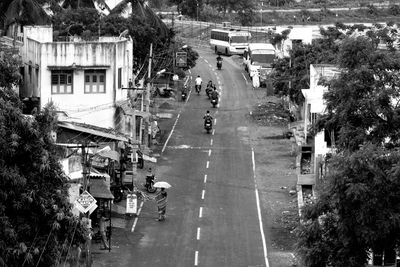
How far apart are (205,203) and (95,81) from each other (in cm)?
932

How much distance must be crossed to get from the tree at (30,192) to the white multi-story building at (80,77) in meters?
22.6

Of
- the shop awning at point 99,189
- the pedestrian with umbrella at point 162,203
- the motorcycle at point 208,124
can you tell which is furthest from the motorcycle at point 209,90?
the shop awning at point 99,189

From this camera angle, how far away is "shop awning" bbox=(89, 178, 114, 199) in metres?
43.6

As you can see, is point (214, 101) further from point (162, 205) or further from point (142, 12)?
point (162, 205)

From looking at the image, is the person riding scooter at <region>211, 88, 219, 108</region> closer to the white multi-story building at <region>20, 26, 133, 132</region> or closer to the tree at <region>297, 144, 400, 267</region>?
the white multi-story building at <region>20, 26, 133, 132</region>

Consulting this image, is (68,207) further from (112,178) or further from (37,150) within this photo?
(112,178)

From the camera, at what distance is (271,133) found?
65625mm

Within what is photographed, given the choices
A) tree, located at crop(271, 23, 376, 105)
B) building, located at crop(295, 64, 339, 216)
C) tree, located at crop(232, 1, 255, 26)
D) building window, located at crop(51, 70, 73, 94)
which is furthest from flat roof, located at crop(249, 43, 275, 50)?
building window, located at crop(51, 70, 73, 94)

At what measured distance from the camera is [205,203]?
49.1 meters

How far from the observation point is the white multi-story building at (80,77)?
53.7 metres

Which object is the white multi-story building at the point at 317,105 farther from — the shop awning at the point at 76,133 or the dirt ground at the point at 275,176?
the shop awning at the point at 76,133

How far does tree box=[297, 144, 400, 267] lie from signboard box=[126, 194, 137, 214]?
16.0m

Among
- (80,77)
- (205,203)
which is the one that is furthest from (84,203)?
(80,77)

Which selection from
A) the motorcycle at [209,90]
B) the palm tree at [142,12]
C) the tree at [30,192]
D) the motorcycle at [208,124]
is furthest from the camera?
the motorcycle at [209,90]
